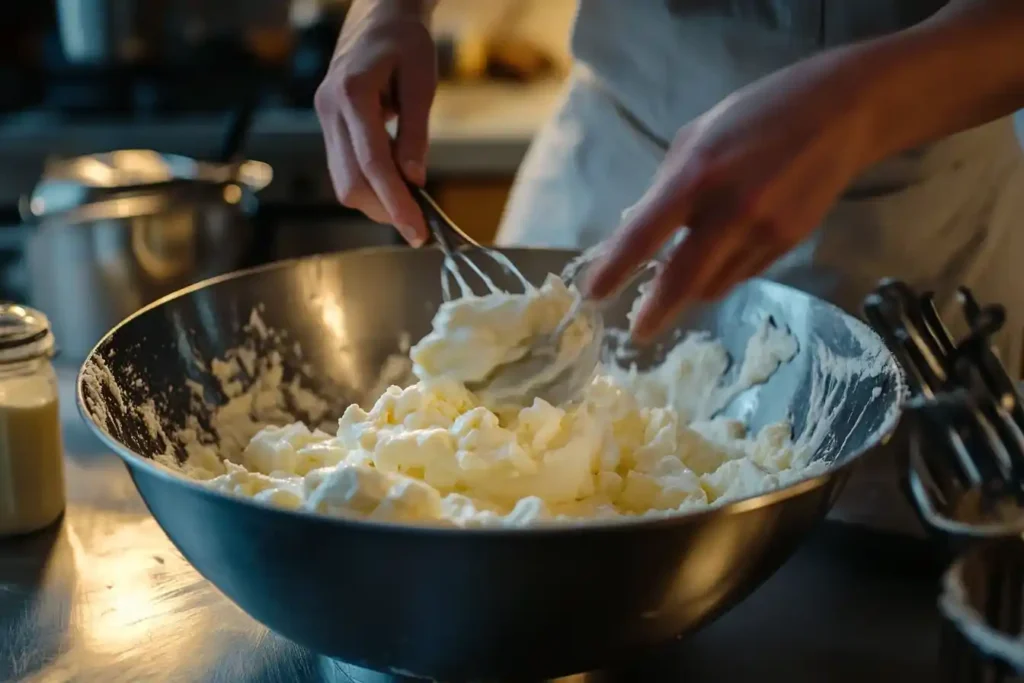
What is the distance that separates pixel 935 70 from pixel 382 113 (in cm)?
48

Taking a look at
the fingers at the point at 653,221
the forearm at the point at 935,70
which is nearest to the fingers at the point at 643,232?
the fingers at the point at 653,221

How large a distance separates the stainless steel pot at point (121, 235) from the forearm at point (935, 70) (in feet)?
3.28

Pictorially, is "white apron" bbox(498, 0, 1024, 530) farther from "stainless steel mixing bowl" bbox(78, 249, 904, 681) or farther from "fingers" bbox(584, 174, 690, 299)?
"fingers" bbox(584, 174, 690, 299)

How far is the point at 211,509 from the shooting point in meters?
0.58

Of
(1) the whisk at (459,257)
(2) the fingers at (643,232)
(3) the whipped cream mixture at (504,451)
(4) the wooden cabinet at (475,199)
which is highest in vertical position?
(2) the fingers at (643,232)

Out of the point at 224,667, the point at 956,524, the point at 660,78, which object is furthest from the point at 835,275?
the point at 224,667

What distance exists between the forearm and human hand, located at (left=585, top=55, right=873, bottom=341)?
0.05ft

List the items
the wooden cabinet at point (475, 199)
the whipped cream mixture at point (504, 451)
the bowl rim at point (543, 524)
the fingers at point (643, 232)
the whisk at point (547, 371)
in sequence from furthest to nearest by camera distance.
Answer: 1. the wooden cabinet at point (475, 199)
2. the whisk at point (547, 371)
3. the whipped cream mixture at point (504, 451)
4. the fingers at point (643, 232)
5. the bowl rim at point (543, 524)

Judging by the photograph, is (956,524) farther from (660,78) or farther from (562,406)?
(660,78)

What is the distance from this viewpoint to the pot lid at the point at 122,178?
142 centimetres

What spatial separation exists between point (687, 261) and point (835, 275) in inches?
19.4

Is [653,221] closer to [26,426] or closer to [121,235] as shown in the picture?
[26,426]

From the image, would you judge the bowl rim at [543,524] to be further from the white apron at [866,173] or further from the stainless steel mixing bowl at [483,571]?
the white apron at [866,173]

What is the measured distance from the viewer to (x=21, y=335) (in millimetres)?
903
